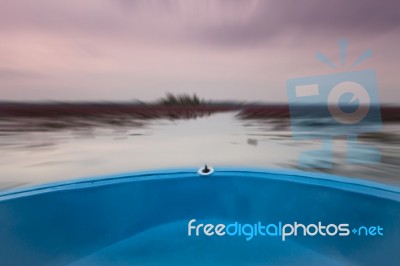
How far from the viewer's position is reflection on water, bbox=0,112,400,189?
1.04 metres

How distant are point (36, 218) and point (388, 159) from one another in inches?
54.4

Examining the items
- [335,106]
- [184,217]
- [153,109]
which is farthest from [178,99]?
[335,106]

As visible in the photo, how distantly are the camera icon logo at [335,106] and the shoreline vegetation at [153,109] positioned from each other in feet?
0.11

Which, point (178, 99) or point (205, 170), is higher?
point (178, 99)

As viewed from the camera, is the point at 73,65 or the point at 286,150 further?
the point at 286,150

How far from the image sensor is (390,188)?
1.03 meters

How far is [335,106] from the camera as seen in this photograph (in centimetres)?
101

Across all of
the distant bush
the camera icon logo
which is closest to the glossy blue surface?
the camera icon logo

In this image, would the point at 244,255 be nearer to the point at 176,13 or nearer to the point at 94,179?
the point at 94,179

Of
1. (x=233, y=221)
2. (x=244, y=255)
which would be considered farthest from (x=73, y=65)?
(x=244, y=255)

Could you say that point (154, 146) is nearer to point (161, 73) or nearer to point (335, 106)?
point (161, 73)

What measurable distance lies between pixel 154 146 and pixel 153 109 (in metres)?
0.17

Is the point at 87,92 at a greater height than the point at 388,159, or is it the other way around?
Answer: the point at 87,92

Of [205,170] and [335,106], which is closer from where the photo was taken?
[335,106]
